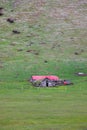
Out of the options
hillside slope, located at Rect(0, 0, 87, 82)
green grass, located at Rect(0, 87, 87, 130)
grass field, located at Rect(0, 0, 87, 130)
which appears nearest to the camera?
green grass, located at Rect(0, 87, 87, 130)

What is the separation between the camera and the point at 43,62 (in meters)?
90.8

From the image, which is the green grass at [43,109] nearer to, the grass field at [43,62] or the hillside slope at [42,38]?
the grass field at [43,62]

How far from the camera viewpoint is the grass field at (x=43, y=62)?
48.4 meters

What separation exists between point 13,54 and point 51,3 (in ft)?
87.0

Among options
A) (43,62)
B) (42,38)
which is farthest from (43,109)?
(42,38)

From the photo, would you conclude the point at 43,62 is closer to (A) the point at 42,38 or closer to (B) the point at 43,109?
(A) the point at 42,38

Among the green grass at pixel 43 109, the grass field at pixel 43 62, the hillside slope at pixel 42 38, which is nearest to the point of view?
the green grass at pixel 43 109

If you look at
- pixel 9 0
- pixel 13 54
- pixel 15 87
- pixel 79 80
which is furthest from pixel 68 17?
pixel 15 87

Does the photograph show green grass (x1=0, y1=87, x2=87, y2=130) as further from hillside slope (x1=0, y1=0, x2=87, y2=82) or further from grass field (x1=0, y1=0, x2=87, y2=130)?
hillside slope (x1=0, y1=0, x2=87, y2=82)

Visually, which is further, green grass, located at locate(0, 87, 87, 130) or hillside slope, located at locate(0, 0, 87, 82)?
hillside slope, located at locate(0, 0, 87, 82)

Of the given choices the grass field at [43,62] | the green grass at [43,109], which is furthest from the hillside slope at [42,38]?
the green grass at [43,109]

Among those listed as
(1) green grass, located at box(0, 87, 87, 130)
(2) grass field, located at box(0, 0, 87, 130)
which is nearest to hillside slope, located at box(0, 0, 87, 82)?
(2) grass field, located at box(0, 0, 87, 130)

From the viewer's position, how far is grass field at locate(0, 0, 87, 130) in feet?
159

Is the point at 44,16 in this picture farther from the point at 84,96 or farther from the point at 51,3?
the point at 84,96
